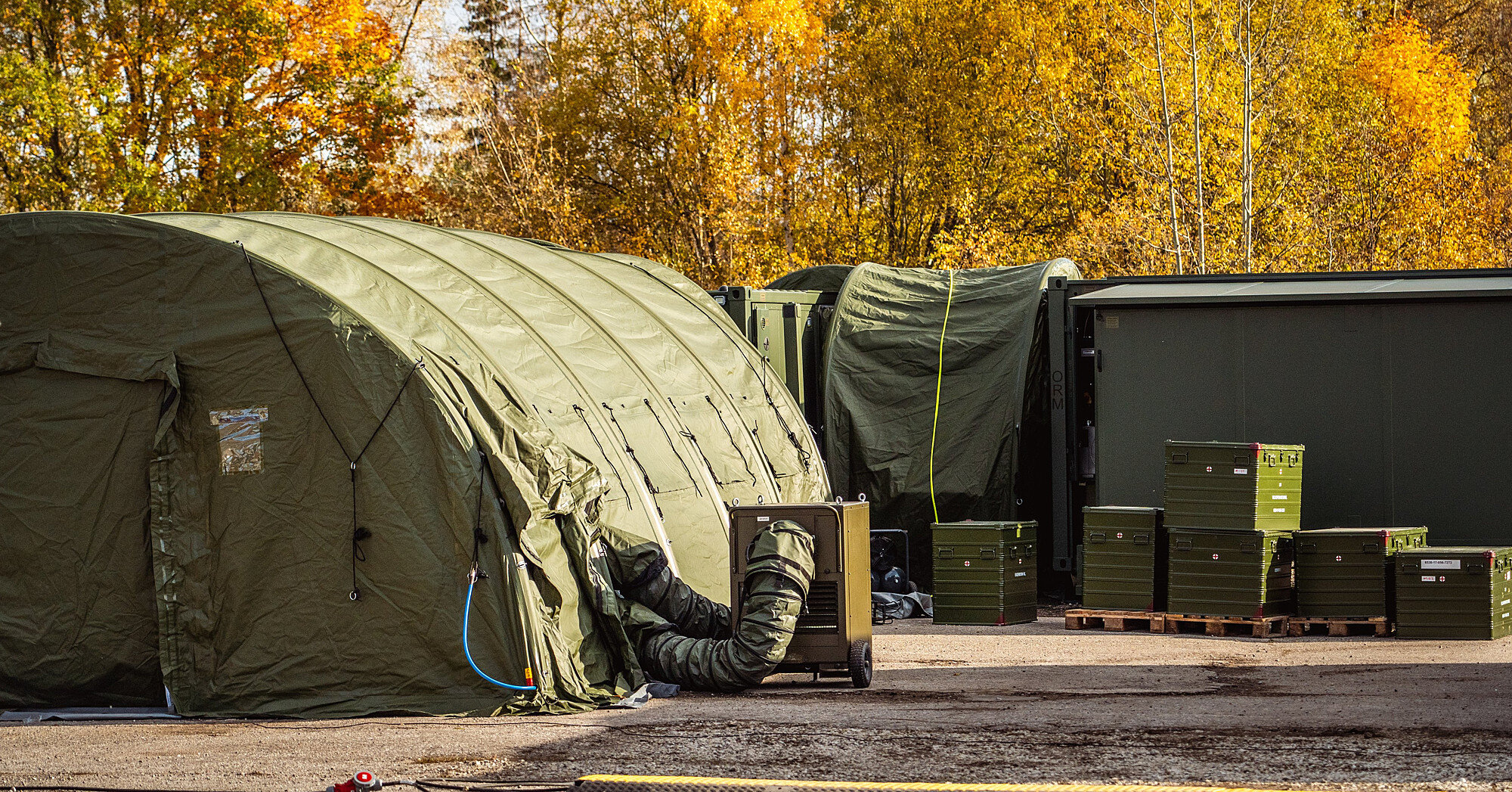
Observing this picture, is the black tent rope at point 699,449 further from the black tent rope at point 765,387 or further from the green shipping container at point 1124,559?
the green shipping container at point 1124,559

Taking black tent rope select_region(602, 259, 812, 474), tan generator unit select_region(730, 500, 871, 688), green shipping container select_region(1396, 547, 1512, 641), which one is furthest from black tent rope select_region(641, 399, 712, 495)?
green shipping container select_region(1396, 547, 1512, 641)

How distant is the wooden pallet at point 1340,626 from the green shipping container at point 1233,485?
0.72 m

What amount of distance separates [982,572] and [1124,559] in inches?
44.0

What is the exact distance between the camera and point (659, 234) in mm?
29406

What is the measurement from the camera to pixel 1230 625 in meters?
11.2

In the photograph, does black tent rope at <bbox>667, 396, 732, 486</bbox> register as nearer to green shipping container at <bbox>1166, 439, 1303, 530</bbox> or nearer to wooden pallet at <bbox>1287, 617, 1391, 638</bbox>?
green shipping container at <bbox>1166, 439, 1303, 530</bbox>

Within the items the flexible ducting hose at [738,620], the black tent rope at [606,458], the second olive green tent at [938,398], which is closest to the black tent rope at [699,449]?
the black tent rope at [606,458]

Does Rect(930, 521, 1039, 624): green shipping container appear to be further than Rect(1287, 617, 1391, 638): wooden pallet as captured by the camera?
Yes

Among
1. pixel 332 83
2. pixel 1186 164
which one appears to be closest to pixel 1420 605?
pixel 1186 164

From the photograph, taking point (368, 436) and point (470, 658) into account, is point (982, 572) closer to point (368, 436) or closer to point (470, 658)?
point (470, 658)

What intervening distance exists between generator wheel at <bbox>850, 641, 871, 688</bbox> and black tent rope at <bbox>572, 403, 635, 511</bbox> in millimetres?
1686

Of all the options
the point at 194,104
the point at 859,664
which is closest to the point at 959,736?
the point at 859,664

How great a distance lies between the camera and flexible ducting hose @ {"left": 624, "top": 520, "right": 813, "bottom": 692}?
8.55 meters

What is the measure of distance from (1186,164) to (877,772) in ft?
61.2
